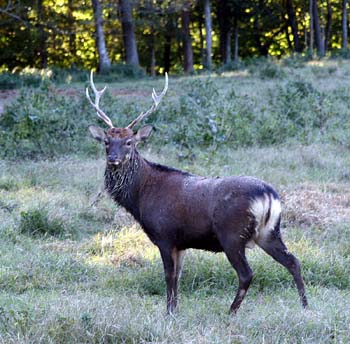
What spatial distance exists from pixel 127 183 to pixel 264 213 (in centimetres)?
142

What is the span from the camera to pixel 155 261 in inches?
278

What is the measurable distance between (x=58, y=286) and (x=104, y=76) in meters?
19.4

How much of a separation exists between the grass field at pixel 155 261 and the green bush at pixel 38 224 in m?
0.01

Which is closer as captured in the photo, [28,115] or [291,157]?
[291,157]

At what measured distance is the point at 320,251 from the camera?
23.4 ft

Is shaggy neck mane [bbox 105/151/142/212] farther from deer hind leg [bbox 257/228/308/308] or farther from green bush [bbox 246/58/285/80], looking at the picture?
green bush [bbox 246/58/285/80]

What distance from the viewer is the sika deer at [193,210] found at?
5.71 m

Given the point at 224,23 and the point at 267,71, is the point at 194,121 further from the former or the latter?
the point at 224,23

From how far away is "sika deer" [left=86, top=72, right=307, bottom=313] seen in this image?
571cm

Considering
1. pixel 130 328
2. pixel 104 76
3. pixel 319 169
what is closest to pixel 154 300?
pixel 130 328

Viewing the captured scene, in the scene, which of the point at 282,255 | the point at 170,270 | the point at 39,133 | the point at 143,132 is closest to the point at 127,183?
the point at 143,132

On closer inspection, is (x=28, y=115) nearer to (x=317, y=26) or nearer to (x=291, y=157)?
(x=291, y=157)

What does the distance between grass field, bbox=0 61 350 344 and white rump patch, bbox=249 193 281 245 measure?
62cm

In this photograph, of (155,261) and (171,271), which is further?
(155,261)
